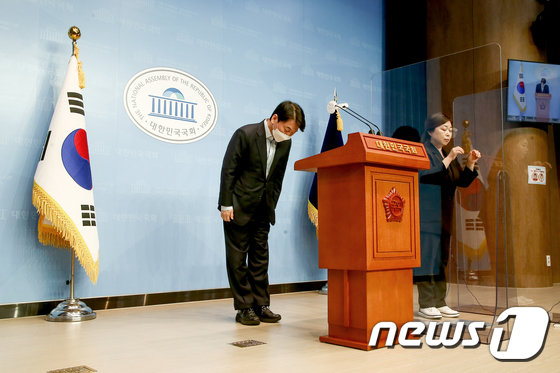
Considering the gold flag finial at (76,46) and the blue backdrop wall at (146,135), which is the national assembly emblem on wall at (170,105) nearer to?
the blue backdrop wall at (146,135)

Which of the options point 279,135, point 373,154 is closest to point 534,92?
point 279,135

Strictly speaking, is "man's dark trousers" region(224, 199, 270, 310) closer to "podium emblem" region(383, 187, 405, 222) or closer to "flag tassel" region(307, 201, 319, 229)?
"podium emblem" region(383, 187, 405, 222)

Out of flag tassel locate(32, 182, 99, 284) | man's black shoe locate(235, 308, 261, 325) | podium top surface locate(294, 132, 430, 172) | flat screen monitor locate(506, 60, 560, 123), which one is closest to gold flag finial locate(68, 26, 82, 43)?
flag tassel locate(32, 182, 99, 284)

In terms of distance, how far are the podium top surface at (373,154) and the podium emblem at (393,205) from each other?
0.14 m

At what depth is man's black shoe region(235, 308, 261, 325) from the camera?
279cm

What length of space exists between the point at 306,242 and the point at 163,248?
1.51 meters

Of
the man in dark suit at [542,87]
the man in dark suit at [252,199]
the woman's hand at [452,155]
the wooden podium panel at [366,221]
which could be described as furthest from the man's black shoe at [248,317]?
the man in dark suit at [542,87]

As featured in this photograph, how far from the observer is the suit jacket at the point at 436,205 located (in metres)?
2.64

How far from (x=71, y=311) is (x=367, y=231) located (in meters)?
2.01

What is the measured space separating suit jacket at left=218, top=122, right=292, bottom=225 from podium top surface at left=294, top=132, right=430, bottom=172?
588mm

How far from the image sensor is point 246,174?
2922 mm

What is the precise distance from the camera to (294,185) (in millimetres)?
4734

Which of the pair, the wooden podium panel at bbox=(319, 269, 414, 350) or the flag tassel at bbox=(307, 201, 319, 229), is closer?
the wooden podium panel at bbox=(319, 269, 414, 350)

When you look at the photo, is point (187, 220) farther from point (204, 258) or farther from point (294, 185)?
point (294, 185)
